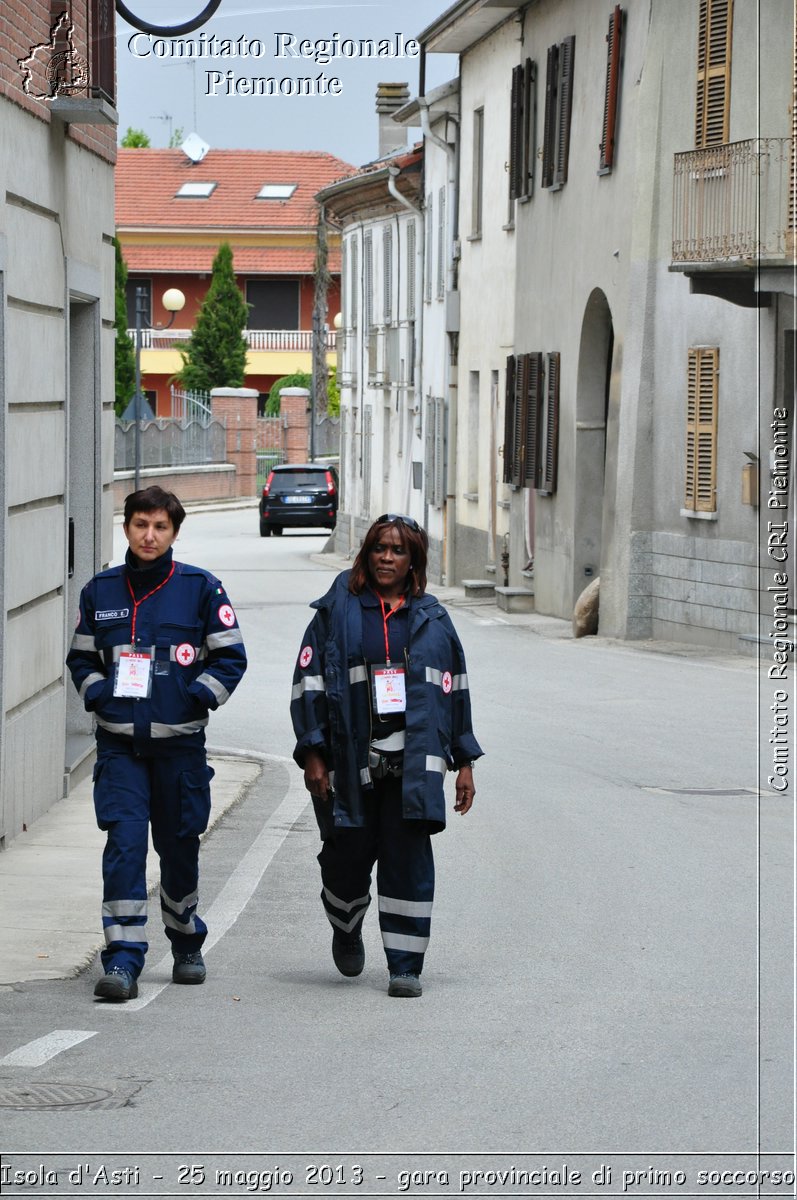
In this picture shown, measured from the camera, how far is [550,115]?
27594mm

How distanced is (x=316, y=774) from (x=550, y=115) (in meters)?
21.4

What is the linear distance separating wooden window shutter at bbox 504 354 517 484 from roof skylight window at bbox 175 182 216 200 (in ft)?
165

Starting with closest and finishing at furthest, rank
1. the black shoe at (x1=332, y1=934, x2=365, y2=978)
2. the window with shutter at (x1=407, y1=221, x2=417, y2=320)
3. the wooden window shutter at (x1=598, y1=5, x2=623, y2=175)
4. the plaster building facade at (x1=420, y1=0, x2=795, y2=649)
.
→ the black shoe at (x1=332, y1=934, x2=365, y2=978), the plaster building facade at (x1=420, y1=0, x2=795, y2=649), the wooden window shutter at (x1=598, y1=5, x2=623, y2=175), the window with shutter at (x1=407, y1=221, x2=417, y2=320)

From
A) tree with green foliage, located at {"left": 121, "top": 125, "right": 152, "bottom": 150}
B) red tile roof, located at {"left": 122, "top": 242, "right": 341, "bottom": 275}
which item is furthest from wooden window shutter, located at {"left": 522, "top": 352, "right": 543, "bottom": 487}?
tree with green foliage, located at {"left": 121, "top": 125, "right": 152, "bottom": 150}

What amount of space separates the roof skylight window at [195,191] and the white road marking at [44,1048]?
7377 centimetres

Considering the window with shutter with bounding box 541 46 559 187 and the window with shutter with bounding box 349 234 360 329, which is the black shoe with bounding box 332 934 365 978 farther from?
the window with shutter with bounding box 349 234 360 329

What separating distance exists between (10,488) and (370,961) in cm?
353

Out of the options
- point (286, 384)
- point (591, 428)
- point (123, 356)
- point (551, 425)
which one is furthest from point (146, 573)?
point (286, 384)

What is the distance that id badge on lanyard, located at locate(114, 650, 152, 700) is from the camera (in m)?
7.42

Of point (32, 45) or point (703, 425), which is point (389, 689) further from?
point (703, 425)

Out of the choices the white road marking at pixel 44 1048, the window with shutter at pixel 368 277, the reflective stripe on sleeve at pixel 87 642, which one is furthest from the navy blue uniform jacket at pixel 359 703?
the window with shutter at pixel 368 277

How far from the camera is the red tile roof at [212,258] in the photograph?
7750 cm

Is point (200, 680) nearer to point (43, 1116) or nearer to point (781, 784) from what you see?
point (43, 1116)

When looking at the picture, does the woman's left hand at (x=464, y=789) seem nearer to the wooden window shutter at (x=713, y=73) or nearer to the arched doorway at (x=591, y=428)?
the wooden window shutter at (x=713, y=73)
